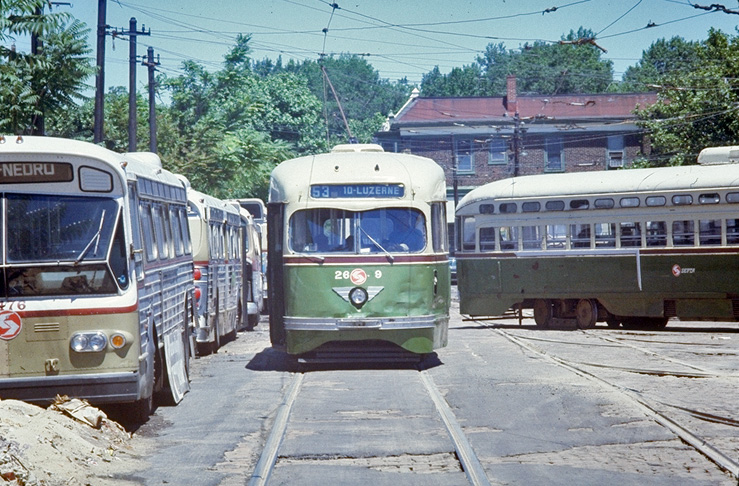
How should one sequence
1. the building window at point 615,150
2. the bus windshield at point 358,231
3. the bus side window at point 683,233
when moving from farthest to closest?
1. the building window at point 615,150
2. the bus side window at point 683,233
3. the bus windshield at point 358,231

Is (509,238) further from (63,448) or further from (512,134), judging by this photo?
(512,134)

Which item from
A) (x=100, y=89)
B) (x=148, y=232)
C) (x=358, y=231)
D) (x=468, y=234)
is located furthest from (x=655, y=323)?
(x=148, y=232)

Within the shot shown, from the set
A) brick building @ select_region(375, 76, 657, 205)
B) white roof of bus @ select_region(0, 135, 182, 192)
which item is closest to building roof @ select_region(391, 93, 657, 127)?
brick building @ select_region(375, 76, 657, 205)

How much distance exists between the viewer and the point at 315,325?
1523 centimetres

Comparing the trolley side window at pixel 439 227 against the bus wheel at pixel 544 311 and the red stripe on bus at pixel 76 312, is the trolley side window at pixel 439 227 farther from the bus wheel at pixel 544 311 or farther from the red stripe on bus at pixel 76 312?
the bus wheel at pixel 544 311

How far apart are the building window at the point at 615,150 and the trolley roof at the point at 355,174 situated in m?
46.2

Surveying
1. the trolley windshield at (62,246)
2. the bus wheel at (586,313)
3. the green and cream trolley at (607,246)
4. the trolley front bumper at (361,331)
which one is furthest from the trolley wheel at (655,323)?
the trolley windshield at (62,246)

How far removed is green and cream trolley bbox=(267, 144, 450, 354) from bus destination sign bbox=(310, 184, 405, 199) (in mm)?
14

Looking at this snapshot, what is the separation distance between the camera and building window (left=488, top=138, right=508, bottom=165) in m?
62.4

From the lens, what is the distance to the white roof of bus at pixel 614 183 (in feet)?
76.4

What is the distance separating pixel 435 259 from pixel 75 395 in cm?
696

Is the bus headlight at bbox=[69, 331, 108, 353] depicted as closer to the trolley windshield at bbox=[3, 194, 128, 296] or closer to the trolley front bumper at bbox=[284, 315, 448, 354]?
the trolley windshield at bbox=[3, 194, 128, 296]

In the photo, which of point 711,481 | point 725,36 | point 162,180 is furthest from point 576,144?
point 711,481

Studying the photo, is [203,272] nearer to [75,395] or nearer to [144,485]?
[75,395]
